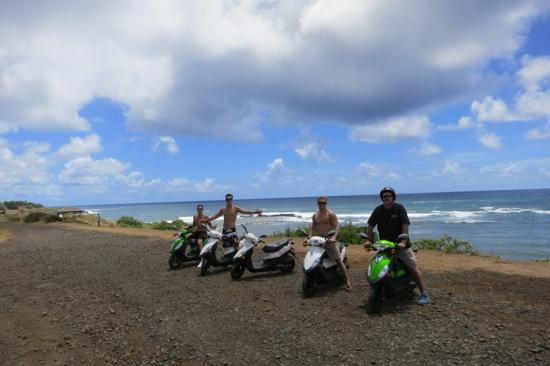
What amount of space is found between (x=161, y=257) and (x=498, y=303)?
9.67 meters

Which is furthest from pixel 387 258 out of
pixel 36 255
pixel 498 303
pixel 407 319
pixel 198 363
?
pixel 36 255

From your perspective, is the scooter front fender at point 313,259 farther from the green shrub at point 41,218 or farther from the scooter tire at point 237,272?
the green shrub at point 41,218

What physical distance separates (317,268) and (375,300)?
1556 millimetres

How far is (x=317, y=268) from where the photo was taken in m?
7.71

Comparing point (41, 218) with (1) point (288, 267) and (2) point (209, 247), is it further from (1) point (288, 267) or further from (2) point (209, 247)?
(1) point (288, 267)

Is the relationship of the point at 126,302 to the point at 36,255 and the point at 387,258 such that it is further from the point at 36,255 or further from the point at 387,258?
the point at 36,255

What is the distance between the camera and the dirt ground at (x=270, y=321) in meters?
5.08

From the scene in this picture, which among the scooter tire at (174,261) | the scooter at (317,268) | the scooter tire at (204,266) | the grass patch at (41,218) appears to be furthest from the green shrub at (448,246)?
the grass patch at (41,218)

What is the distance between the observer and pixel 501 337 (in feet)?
17.1

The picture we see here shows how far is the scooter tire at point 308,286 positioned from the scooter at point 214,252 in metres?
3.30

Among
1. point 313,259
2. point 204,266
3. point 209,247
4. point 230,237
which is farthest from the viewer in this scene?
point 230,237

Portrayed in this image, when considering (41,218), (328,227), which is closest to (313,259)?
(328,227)

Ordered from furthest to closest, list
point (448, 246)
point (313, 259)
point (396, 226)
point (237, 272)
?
point (448, 246)
point (237, 272)
point (313, 259)
point (396, 226)

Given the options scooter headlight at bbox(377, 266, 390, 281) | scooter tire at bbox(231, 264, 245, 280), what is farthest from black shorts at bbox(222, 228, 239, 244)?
scooter headlight at bbox(377, 266, 390, 281)
